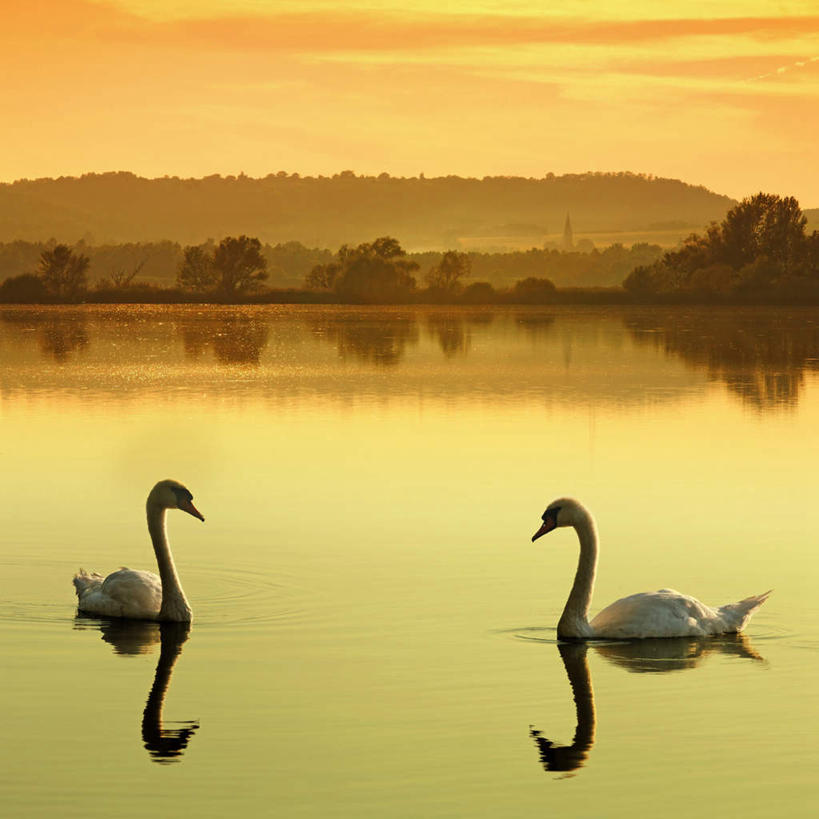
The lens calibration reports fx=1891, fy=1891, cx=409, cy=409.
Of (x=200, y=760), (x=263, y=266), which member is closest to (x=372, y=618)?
(x=200, y=760)

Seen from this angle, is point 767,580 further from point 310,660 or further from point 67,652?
point 67,652

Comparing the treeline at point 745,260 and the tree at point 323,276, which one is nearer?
the treeline at point 745,260

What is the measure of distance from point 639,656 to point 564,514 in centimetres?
155

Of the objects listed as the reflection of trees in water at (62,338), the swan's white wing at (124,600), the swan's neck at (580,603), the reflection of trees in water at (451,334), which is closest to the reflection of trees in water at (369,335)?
the reflection of trees in water at (451,334)

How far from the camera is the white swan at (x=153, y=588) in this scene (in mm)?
15758

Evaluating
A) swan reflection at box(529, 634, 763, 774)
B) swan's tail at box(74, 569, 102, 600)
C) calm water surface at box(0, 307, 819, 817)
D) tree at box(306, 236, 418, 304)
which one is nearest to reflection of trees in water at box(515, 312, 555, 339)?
tree at box(306, 236, 418, 304)

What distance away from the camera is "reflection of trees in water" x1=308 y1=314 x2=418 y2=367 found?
65.1 metres

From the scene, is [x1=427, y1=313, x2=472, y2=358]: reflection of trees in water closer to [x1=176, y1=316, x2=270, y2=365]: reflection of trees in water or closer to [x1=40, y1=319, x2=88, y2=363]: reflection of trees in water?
[x1=176, y1=316, x2=270, y2=365]: reflection of trees in water

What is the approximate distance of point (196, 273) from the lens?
19275 centimetres

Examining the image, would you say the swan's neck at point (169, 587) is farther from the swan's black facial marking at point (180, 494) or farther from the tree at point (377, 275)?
the tree at point (377, 275)

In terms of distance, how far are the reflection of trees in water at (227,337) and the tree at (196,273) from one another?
68.7 metres

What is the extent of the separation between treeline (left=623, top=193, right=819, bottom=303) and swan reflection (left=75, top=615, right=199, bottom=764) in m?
145

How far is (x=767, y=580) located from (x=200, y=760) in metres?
7.88

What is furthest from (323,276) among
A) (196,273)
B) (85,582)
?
(85,582)
